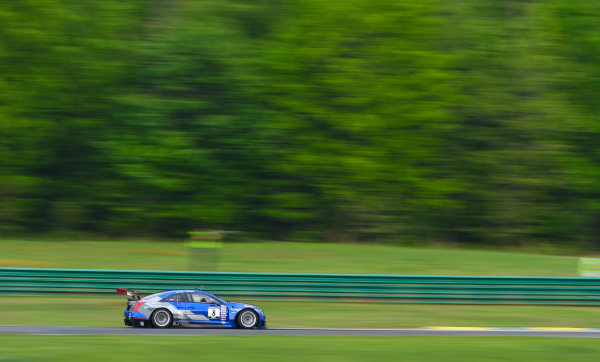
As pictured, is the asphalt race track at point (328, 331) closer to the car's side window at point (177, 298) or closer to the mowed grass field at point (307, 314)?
the car's side window at point (177, 298)

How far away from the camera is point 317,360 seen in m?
9.70

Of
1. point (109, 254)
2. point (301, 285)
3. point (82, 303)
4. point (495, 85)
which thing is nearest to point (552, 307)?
point (301, 285)

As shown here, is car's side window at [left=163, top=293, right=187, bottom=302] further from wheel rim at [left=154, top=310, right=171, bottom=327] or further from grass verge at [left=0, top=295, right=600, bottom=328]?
grass verge at [left=0, top=295, right=600, bottom=328]

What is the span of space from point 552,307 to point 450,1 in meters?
17.7

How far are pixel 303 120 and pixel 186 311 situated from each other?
1670 centimetres

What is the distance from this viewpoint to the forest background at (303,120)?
2827 cm

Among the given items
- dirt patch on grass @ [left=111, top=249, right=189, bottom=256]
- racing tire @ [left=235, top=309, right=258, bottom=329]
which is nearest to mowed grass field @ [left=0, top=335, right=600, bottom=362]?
racing tire @ [left=235, top=309, right=258, bottom=329]

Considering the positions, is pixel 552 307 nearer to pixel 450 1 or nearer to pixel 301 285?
pixel 301 285

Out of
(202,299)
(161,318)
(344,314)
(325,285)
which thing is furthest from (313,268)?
(161,318)

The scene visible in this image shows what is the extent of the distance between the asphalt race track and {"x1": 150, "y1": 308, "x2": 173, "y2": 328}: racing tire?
5.8 inches

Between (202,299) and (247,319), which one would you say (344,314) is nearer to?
(247,319)

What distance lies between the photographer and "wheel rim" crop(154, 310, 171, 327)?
13.2m

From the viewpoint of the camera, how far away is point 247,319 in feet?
44.4

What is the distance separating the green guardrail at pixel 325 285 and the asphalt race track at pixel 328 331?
279 cm
